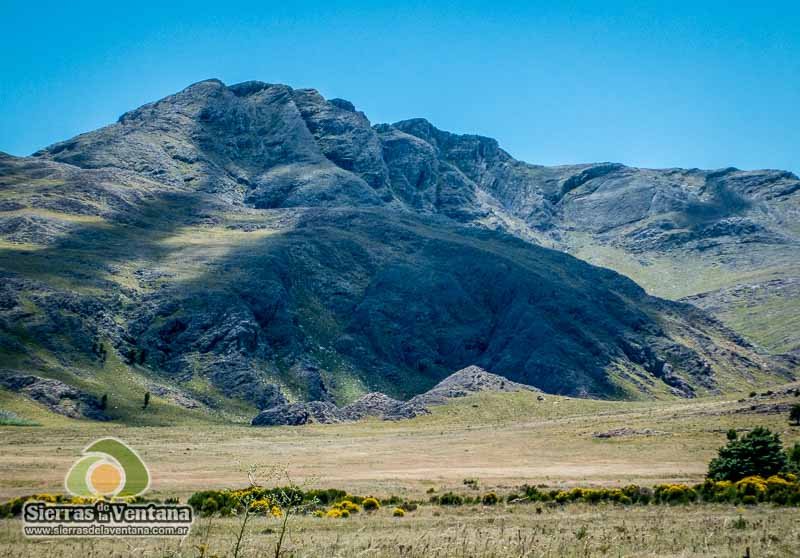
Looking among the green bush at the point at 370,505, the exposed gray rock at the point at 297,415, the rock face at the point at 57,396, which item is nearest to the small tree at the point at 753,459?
the green bush at the point at 370,505

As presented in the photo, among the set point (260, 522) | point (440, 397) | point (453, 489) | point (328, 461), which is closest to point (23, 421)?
point (328, 461)

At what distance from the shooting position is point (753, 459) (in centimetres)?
4981

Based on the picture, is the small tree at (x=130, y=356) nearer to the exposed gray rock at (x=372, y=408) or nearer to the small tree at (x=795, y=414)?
the exposed gray rock at (x=372, y=408)

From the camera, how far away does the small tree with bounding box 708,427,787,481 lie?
48906mm

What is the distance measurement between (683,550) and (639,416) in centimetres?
10753

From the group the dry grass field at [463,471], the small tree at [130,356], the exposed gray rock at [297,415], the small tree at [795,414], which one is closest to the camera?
the dry grass field at [463,471]

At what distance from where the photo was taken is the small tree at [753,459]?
160 feet

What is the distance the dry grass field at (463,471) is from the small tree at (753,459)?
6789 millimetres

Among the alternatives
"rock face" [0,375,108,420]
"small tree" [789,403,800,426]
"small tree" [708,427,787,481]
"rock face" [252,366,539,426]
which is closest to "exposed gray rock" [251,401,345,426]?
"rock face" [252,366,539,426]

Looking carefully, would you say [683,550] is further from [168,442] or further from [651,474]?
[168,442]

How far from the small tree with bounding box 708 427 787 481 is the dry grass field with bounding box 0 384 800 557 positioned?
6.79m

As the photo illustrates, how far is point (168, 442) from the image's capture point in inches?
4259

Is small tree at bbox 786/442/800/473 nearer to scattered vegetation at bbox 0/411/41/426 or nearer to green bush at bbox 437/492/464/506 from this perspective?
green bush at bbox 437/492/464/506

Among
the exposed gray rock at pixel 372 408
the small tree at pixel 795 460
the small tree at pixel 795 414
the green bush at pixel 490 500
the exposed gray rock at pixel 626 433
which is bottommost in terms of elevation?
the exposed gray rock at pixel 372 408
